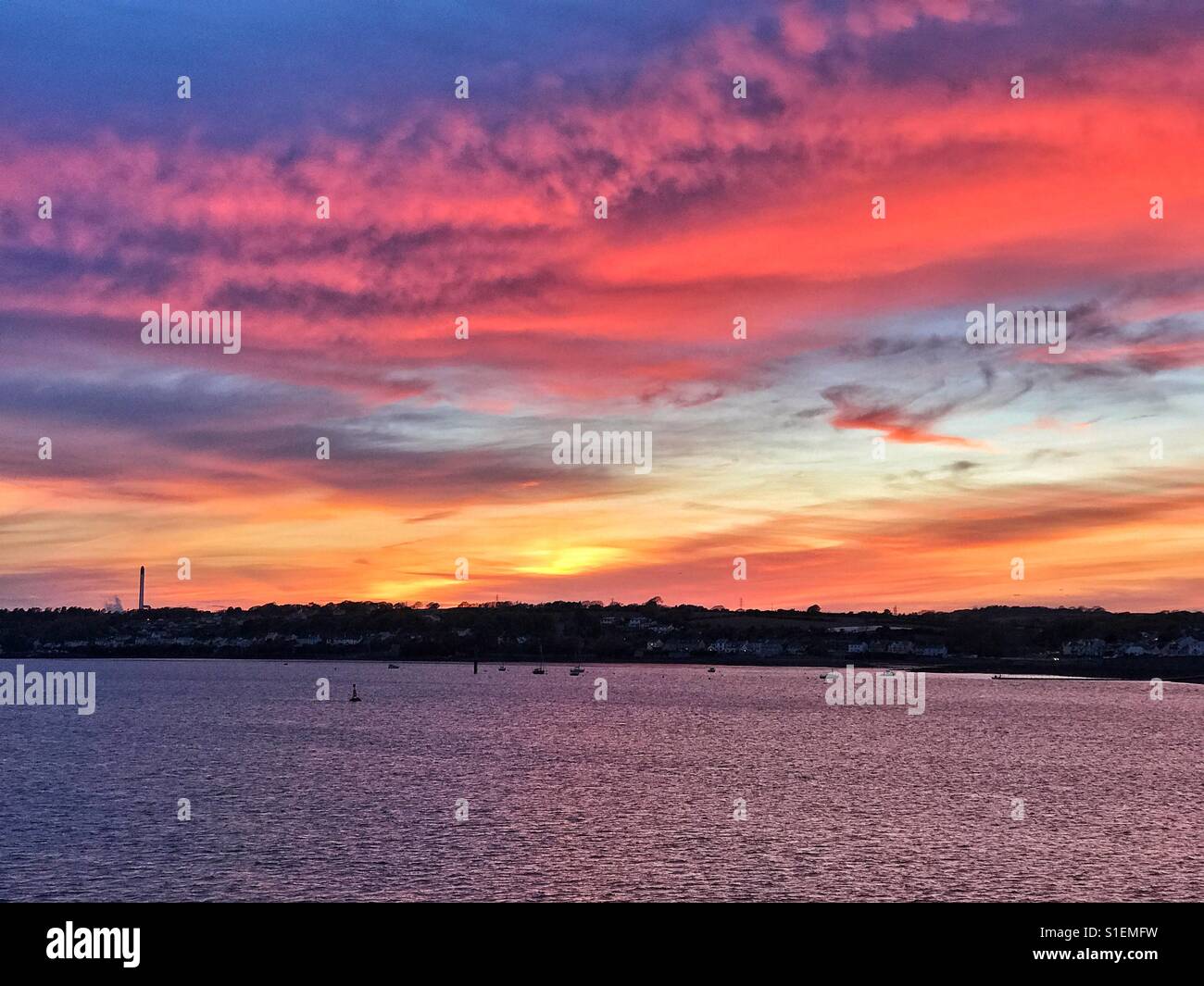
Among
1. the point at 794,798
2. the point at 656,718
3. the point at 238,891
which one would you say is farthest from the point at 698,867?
the point at 656,718

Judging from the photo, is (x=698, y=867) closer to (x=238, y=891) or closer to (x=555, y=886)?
(x=555, y=886)

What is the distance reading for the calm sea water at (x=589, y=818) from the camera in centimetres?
5566

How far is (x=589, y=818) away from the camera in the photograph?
7550 cm

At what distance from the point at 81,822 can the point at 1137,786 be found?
272ft

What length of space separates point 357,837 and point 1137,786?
69000 mm

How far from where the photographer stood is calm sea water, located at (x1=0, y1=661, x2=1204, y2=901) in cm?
5566

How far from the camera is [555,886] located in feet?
179

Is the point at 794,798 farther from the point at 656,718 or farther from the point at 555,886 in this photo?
the point at 656,718

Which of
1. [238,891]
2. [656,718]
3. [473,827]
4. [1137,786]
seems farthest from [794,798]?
[656,718]
